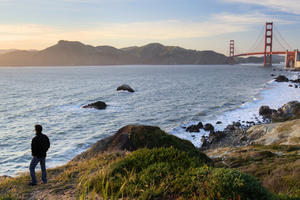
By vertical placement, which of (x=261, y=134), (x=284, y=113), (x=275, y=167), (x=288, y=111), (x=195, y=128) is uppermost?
(x=275, y=167)

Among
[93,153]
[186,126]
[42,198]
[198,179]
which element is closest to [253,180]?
[198,179]

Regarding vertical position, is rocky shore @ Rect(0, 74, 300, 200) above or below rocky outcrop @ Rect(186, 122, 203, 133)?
above

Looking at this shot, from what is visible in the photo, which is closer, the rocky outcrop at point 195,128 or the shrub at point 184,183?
the shrub at point 184,183

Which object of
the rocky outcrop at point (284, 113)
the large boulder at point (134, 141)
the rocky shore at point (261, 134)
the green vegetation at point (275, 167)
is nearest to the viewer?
the green vegetation at point (275, 167)

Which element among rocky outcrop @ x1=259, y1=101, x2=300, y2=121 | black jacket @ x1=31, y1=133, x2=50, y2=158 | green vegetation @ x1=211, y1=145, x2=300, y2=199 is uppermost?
black jacket @ x1=31, y1=133, x2=50, y2=158

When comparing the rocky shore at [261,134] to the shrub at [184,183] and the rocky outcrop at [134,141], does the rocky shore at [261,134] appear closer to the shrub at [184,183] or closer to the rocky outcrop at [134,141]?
the rocky outcrop at [134,141]

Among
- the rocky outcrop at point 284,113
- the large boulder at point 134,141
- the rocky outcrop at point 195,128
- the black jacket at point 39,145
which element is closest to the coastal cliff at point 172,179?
the large boulder at point 134,141

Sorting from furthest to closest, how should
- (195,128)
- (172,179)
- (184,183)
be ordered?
(195,128)
(172,179)
(184,183)

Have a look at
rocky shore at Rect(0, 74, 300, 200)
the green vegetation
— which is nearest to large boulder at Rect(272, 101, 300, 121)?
rocky shore at Rect(0, 74, 300, 200)

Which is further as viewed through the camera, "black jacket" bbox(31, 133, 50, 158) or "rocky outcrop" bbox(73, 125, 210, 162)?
"rocky outcrop" bbox(73, 125, 210, 162)

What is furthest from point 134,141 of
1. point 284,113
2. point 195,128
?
point 284,113

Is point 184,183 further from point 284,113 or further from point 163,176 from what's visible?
point 284,113

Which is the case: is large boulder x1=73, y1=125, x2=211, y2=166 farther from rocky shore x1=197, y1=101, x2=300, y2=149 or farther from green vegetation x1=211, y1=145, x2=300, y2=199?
rocky shore x1=197, y1=101, x2=300, y2=149

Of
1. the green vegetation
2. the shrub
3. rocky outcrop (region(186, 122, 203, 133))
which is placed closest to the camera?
the shrub
